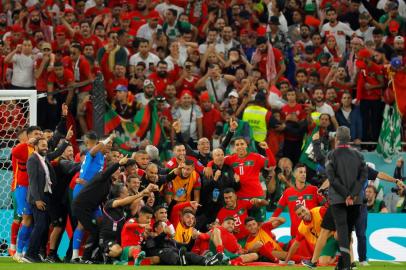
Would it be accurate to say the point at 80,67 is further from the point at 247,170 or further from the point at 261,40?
the point at 247,170

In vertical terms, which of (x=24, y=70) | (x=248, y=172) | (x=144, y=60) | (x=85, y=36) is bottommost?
(x=248, y=172)

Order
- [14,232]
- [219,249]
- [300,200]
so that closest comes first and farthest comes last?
[219,249], [14,232], [300,200]

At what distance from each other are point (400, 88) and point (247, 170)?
495 centimetres

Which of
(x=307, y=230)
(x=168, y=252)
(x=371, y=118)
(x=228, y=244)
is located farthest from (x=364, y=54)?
(x=168, y=252)

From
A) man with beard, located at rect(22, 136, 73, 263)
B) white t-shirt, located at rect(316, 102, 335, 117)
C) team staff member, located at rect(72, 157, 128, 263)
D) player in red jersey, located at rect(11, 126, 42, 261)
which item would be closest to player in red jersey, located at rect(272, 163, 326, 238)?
team staff member, located at rect(72, 157, 128, 263)

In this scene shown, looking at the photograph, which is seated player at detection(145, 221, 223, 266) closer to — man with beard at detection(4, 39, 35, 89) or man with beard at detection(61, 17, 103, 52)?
man with beard at detection(4, 39, 35, 89)

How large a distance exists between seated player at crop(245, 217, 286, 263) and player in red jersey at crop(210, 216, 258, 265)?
206 mm

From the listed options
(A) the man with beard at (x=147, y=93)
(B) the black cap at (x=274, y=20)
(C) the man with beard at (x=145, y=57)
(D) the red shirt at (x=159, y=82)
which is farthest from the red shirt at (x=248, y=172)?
(B) the black cap at (x=274, y=20)

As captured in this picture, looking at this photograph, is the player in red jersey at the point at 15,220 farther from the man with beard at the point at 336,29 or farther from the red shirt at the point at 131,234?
the man with beard at the point at 336,29

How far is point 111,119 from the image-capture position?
23.2 metres

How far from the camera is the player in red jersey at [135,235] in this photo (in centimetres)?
1848

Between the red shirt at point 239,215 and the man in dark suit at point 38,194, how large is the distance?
9.17 ft

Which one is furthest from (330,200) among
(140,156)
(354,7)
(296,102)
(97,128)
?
(354,7)

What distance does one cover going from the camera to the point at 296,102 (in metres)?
24.3
